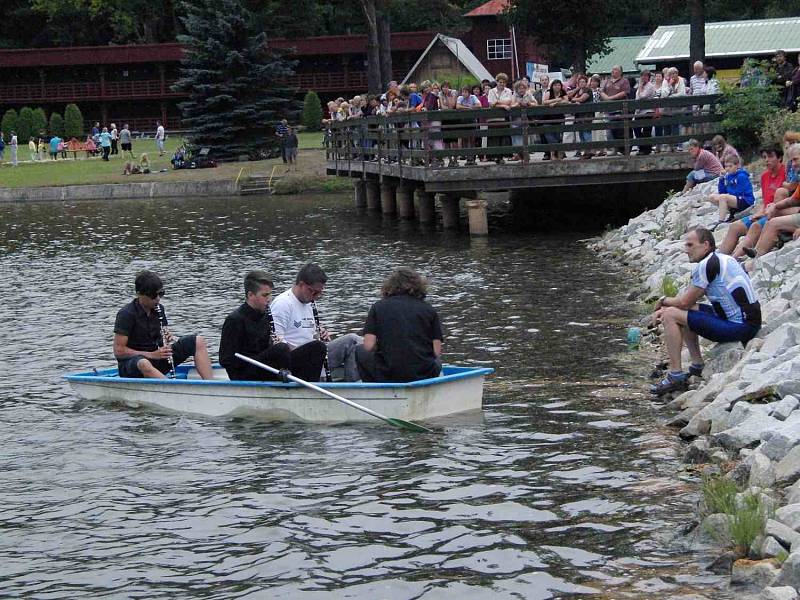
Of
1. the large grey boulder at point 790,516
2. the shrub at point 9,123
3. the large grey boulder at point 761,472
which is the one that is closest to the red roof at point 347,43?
the shrub at point 9,123

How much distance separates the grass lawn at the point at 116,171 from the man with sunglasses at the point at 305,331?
3318cm

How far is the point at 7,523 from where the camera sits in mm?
9812

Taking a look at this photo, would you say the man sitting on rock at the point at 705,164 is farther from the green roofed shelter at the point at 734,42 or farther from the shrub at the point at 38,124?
the shrub at the point at 38,124

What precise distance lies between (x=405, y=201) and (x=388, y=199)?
1.91m

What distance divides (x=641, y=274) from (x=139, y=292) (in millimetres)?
9778

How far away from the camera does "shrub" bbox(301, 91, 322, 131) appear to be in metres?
65.1

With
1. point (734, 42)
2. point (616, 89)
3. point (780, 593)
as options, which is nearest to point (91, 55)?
point (734, 42)

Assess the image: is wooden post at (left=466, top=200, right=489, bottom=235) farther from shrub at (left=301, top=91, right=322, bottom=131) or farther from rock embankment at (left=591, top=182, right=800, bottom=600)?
shrub at (left=301, top=91, right=322, bottom=131)

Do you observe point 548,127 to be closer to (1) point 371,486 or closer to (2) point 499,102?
(2) point 499,102

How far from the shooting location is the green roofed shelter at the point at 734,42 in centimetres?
5619

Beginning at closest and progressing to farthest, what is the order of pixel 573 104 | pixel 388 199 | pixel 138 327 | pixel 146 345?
pixel 138 327
pixel 146 345
pixel 573 104
pixel 388 199

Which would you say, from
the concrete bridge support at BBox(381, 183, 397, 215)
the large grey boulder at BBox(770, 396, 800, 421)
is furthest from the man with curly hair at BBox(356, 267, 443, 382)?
the concrete bridge support at BBox(381, 183, 397, 215)

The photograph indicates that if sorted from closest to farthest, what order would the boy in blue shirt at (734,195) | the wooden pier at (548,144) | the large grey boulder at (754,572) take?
the large grey boulder at (754,572) → the boy in blue shirt at (734,195) → the wooden pier at (548,144)

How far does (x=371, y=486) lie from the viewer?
33.6 feet
